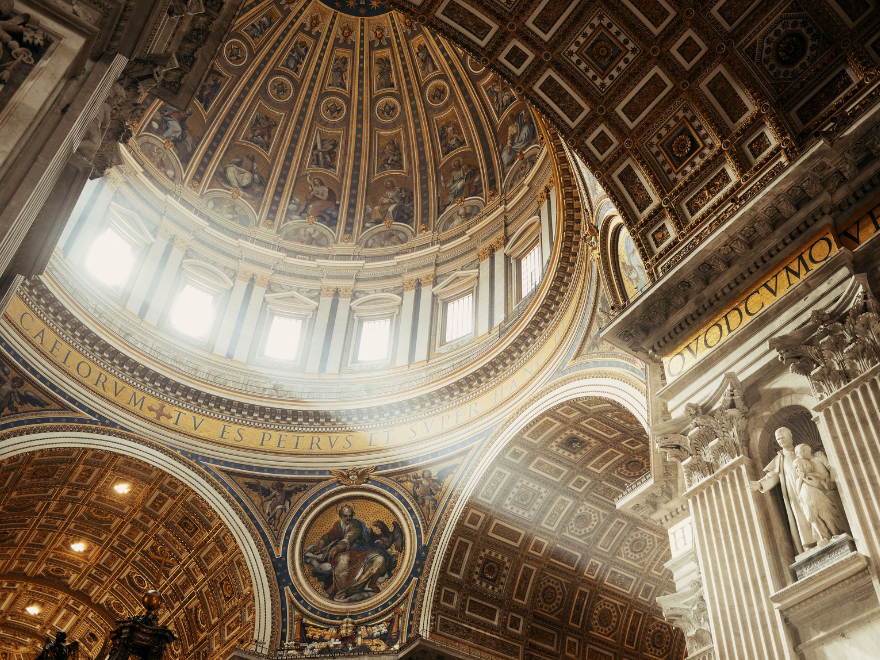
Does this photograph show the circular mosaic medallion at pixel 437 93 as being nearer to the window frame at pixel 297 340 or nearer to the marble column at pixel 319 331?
the marble column at pixel 319 331

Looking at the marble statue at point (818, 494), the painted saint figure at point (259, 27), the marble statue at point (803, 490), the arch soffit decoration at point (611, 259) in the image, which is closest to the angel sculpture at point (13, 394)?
the arch soffit decoration at point (611, 259)

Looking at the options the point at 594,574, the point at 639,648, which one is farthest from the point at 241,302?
the point at 639,648

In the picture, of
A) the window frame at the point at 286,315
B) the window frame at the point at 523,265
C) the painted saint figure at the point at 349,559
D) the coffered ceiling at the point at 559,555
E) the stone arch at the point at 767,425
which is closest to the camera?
the stone arch at the point at 767,425

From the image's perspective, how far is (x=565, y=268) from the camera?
17.4m

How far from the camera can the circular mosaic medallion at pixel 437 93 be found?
83.3ft

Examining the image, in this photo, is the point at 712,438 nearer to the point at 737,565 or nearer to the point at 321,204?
the point at 737,565

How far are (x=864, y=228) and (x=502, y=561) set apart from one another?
11.9 meters

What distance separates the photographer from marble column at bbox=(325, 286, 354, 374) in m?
22.4

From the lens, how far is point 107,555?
2138 cm

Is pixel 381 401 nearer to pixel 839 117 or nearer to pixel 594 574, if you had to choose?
pixel 594 574

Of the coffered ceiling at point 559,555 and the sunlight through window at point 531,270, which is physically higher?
the sunlight through window at point 531,270

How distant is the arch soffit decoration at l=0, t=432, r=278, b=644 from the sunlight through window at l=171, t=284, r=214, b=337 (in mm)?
3918

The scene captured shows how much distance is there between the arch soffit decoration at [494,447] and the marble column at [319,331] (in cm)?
599

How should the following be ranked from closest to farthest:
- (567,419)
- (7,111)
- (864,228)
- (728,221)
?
(7,111)
(864,228)
(728,221)
(567,419)
